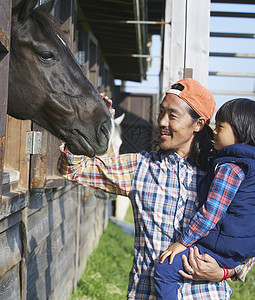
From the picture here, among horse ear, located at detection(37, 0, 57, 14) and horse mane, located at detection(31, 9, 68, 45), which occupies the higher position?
horse ear, located at detection(37, 0, 57, 14)

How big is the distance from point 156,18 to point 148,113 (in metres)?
2.47

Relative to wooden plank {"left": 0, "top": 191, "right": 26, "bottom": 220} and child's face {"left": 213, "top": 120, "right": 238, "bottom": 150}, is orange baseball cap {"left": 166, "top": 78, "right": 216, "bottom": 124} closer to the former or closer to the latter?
child's face {"left": 213, "top": 120, "right": 238, "bottom": 150}

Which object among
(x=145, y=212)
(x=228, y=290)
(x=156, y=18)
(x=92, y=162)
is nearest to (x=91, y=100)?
(x=92, y=162)

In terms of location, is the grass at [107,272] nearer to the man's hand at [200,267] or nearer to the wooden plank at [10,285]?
the wooden plank at [10,285]

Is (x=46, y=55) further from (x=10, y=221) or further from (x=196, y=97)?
(x=10, y=221)

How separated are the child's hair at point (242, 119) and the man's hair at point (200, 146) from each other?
0.18 meters

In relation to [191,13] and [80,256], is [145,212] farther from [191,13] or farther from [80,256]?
[80,256]

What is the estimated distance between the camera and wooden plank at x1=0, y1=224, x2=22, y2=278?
184 centimetres

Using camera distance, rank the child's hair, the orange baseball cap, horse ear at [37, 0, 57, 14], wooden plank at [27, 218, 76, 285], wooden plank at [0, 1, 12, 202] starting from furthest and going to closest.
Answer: wooden plank at [27, 218, 76, 285], horse ear at [37, 0, 57, 14], the orange baseball cap, the child's hair, wooden plank at [0, 1, 12, 202]

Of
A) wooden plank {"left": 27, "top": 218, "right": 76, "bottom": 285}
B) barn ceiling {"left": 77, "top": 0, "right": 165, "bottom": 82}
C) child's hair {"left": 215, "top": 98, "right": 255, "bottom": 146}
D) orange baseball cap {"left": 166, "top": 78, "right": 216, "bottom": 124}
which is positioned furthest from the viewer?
barn ceiling {"left": 77, "top": 0, "right": 165, "bottom": 82}

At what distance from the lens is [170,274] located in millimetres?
1620

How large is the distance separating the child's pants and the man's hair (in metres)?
0.42

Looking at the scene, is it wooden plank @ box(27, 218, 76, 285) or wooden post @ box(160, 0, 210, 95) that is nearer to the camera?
wooden post @ box(160, 0, 210, 95)

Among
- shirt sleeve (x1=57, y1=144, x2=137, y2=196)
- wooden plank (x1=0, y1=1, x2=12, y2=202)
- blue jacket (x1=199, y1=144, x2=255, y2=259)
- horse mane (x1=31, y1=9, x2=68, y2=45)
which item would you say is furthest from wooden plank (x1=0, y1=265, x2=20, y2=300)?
horse mane (x1=31, y1=9, x2=68, y2=45)
